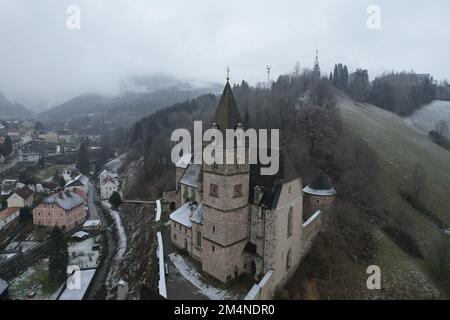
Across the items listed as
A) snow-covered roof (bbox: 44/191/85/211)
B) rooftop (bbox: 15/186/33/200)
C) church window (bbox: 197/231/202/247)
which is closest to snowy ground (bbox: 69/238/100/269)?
snow-covered roof (bbox: 44/191/85/211)

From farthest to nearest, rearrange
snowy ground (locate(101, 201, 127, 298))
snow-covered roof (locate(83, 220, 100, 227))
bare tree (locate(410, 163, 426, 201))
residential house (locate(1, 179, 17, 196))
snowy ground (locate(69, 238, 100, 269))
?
residential house (locate(1, 179, 17, 196)), snow-covered roof (locate(83, 220, 100, 227)), bare tree (locate(410, 163, 426, 201)), snowy ground (locate(69, 238, 100, 269)), snowy ground (locate(101, 201, 127, 298))

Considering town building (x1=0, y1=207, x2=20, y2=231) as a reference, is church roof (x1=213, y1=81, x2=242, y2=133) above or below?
above

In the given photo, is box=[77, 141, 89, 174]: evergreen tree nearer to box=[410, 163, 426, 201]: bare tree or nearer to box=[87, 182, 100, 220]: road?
box=[87, 182, 100, 220]: road

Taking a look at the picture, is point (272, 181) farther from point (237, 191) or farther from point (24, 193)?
point (24, 193)

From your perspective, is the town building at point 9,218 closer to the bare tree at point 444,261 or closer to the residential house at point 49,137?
the bare tree at point 444,261
